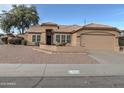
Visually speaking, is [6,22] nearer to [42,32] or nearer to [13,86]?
[42,32]

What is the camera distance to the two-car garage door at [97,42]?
32.1 m

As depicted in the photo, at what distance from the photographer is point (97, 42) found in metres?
32.6

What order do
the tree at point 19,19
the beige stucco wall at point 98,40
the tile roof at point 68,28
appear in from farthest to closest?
the tree at point 19,19 → the tile roof at point 68,28 → the beige stucco wall at point 98,40

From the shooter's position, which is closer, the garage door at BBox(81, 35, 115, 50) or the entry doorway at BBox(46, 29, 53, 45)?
the garage door at BBox(81, 35, 115, 50)

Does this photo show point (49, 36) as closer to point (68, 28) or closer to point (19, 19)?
point (68, 28)

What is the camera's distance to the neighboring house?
32.6 meters

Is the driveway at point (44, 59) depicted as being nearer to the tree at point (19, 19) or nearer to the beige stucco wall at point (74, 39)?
the beige stucco wall at point (74, 39)

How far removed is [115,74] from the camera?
13.5m

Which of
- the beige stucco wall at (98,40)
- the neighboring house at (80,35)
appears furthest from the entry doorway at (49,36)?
the beige stucco wall at (98,40)

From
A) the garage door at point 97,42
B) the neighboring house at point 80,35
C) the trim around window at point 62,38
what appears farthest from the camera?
the trim around window at point 62,38

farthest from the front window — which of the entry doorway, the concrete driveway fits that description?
the concrete driveway

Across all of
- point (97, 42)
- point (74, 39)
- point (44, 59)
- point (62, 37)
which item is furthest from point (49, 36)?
point (44, 59)

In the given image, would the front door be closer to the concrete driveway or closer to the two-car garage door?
the two-car garage door
